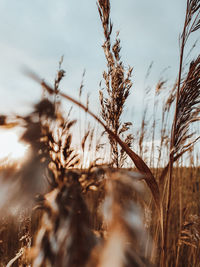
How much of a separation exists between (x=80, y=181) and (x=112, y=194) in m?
0.06

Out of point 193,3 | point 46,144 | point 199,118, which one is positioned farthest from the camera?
point 193,3

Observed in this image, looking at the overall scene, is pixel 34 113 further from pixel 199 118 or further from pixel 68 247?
pixel 199 118

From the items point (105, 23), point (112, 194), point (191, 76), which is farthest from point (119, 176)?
point (105, 23)

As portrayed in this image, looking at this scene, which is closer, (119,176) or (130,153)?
(119,176)

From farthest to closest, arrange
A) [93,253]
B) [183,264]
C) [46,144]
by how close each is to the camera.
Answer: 1. [183,264]
2. [46,144]
3. [93,253]

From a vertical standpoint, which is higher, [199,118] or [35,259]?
[199,118]

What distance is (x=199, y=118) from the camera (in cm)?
68

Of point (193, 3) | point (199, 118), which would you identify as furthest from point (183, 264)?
point (193, 3)

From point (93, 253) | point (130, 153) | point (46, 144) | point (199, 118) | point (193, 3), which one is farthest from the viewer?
point (193, 3)

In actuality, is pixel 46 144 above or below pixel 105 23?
below

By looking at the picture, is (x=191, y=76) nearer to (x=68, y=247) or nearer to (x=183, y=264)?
(x=68, y=247)

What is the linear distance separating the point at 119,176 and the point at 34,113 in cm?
18

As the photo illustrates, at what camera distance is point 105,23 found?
0.87 m

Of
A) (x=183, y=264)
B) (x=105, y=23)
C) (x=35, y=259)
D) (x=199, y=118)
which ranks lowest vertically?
(x=183, y=264)
